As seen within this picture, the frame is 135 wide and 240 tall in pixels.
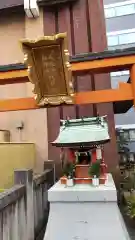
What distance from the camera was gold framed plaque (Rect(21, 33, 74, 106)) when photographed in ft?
14.4

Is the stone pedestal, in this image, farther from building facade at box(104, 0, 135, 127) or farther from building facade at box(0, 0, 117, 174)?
building facade at box(104, 0, 135, 127)

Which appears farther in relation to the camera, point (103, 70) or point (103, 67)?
point (103, 70)

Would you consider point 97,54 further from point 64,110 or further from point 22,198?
point 22,198

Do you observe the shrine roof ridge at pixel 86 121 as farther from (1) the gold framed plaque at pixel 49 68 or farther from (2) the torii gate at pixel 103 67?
(1) the gold framed plaque at pixel 49 68

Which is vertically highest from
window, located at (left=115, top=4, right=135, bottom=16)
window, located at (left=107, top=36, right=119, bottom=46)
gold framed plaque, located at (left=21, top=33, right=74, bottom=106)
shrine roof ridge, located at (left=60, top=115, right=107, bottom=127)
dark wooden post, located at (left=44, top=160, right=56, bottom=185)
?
window, located at (left=115, top=4, right=135, bottom=16)

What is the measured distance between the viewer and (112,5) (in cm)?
1666

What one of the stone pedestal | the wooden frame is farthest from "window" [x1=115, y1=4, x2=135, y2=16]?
the stone pedestal

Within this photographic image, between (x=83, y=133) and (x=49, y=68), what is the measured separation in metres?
1.83

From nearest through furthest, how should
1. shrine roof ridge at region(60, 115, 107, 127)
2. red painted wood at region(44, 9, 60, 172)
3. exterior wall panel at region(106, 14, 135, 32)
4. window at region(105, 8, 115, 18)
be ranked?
shrine roof ridge at region(60, 115, 107, 127), red painted wood at region(44, 9, 60, 172), exterior wall panel at region(106, 14, 135, 32), window at region(105, 8, 115, 18)

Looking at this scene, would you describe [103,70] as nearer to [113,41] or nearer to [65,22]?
[65,22]

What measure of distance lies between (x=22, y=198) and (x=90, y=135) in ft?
7.16

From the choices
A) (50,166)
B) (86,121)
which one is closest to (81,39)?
(86,121)

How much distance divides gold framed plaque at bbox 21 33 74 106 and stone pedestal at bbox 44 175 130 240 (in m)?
→ 2.12

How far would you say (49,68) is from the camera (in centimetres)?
488
